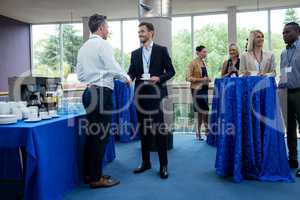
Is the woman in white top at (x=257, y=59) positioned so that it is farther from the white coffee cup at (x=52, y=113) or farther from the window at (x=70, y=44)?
the window at (x=70, y=44)

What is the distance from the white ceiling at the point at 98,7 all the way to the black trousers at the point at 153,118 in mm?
4528

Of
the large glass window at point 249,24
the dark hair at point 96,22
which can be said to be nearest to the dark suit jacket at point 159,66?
the dark hair at point 96,22

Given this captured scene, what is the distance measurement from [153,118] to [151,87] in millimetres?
313

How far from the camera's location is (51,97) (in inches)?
114

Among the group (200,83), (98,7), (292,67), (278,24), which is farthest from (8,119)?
(278,24)

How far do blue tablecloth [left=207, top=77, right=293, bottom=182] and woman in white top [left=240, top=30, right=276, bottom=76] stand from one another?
392 mm

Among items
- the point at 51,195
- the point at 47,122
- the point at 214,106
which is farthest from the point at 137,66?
the point at 214,106

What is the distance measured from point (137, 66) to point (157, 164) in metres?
1.17

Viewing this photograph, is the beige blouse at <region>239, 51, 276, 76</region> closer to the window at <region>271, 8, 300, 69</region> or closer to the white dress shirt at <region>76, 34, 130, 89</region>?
the white dress shirt at <region>76, 34, 130, 89</region>

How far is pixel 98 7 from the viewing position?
799 cm

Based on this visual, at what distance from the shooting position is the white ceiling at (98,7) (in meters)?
7.47

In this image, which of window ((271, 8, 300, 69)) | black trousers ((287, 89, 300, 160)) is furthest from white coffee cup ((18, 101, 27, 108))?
window ((271, 8, 300, 69))

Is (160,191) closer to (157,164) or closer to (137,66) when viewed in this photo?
(157,164)

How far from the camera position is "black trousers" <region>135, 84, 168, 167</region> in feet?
10.9
